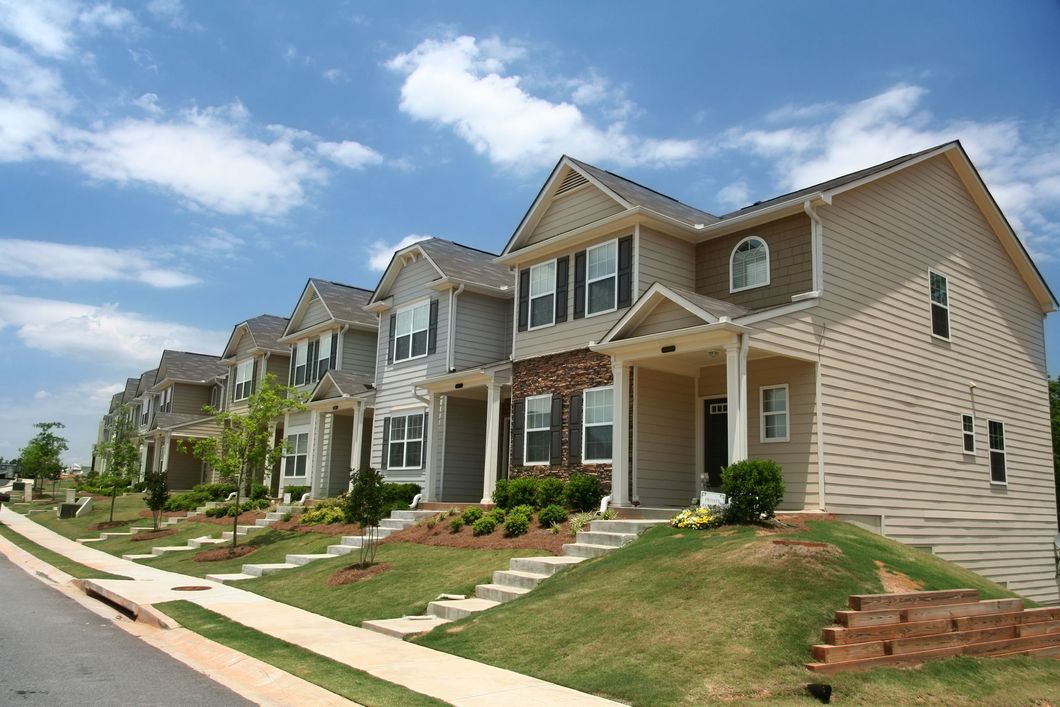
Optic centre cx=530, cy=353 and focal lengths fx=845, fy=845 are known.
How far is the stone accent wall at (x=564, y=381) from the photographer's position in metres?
19.3

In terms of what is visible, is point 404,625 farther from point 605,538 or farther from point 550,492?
point 550,492

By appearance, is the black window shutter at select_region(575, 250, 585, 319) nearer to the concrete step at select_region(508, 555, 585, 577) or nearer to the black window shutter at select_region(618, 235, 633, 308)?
the black window shutter at select_region(618, 235, 633, 308)

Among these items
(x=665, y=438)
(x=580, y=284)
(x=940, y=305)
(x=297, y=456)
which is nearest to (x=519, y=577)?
(x=665, y=438)

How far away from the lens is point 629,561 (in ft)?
42.2

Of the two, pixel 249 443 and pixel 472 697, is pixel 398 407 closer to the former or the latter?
pixel 249 443

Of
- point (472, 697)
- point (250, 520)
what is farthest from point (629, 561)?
point (250, 520)

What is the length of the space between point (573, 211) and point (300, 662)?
14.0m

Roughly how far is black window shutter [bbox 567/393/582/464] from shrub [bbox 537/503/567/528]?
2.02m

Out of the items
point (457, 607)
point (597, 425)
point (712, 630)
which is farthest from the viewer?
point (597, 425)

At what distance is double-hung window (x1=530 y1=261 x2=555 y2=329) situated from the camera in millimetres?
21672

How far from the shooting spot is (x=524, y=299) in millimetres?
22578

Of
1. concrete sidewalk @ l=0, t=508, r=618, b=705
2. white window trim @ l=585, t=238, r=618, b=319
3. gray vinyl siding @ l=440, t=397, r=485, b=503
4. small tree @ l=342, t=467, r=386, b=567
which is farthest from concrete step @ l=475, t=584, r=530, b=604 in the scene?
gray vinyl siding @ l=440, t=397, r=485, b=503

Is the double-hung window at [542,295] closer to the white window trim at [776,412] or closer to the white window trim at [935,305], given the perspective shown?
the white window trim at [776,412]

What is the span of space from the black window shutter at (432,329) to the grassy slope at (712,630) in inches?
564
